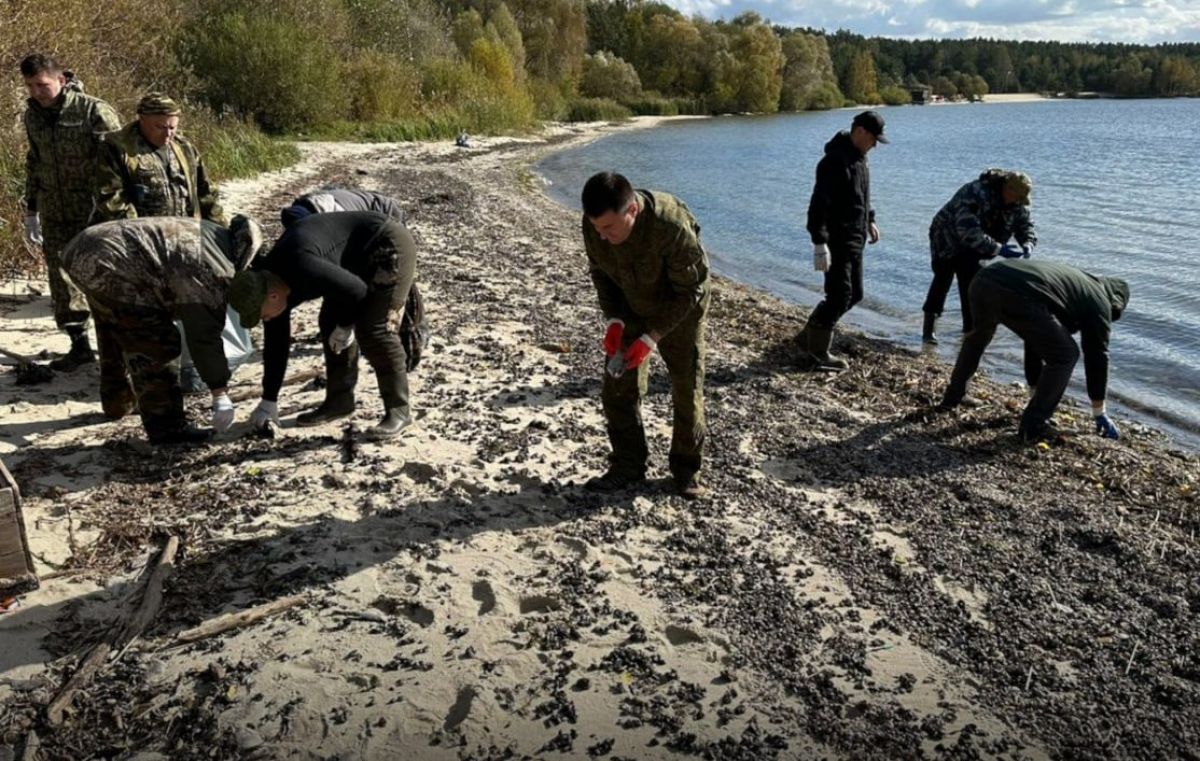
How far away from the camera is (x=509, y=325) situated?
8312mm

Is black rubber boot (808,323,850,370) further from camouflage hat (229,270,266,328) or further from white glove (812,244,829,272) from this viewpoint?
camouflage hat (229,270,266,328)

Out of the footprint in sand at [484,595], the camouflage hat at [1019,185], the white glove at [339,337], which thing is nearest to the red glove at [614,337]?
the footprint in sand at [484,595]

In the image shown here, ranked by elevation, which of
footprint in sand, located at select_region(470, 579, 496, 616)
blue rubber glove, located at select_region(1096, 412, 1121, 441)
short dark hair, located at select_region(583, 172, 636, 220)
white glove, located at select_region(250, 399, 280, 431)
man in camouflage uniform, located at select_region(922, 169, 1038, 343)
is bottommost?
blue rubber glove, located at select_region(1096, 412, 1121, 441)

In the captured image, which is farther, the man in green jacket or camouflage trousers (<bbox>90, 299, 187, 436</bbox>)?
the man in green jacket

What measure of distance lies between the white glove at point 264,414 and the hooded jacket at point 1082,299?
5.06m

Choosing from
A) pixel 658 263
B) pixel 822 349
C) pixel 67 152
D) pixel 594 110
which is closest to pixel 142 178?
pixel 67 152

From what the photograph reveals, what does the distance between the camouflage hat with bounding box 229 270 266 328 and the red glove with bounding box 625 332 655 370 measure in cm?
190

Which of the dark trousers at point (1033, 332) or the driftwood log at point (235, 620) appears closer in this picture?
the driftwood log at point (235, 620)

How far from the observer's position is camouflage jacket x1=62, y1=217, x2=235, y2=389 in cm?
439

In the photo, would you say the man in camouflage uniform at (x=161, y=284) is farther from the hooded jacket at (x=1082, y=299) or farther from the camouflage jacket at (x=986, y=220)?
the camouflage jacket at (x=986, y=220)

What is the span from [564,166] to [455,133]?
7.56m

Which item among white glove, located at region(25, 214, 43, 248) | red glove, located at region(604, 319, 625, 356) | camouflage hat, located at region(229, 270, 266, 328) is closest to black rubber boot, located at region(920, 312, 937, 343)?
red glove, located at region(604, 319, 625, 356)

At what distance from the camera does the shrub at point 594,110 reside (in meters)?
56.3

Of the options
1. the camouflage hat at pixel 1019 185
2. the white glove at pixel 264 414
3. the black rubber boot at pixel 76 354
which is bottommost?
the white glove at pixel 264 414
